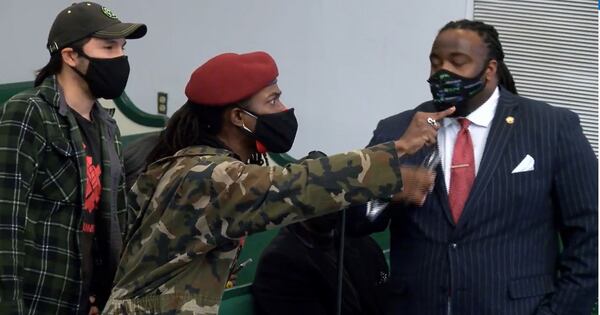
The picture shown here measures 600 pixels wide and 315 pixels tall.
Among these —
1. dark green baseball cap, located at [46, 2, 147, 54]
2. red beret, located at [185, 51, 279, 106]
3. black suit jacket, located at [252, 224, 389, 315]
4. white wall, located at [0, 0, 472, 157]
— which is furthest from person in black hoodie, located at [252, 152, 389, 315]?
white wall, located at [0, 0, 472, 157]

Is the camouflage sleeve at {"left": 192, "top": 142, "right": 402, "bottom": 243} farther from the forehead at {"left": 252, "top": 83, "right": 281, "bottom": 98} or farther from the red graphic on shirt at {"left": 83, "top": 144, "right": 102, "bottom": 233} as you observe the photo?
the red graphic on shirt at {"left": 83, "top": 144, "right": 102, "bottom": 233}

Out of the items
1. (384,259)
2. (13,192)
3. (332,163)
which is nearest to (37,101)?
(13,192)

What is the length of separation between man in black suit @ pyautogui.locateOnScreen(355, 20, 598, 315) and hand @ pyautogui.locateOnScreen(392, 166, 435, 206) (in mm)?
67

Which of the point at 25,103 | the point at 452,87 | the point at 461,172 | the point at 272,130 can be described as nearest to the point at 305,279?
the point at 461,172

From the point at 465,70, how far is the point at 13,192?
52.7 inches

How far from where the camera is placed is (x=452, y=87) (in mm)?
3480

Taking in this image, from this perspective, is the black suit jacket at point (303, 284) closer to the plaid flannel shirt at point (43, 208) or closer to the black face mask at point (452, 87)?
the plaid flannel shirt at point (43, 208)

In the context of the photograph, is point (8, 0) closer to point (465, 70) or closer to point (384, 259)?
point (384, 259)

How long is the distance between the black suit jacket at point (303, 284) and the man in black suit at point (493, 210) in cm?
58

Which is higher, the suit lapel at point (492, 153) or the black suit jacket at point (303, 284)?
the suit lapel at point (492, 153)

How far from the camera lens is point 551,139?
3445 millimetres

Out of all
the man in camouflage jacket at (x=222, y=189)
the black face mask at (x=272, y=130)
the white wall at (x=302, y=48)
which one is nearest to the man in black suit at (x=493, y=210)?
the man in camouflage jacket at (x=222, y=189)

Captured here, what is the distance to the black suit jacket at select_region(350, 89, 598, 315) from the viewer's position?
342 centimetres

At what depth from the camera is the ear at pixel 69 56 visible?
3723 millimetres
